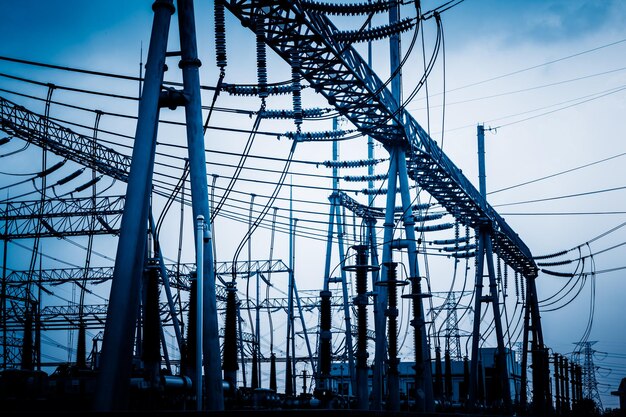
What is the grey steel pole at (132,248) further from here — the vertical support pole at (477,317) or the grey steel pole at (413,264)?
the vertical support pole at (477,317)

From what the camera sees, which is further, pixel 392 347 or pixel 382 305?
pixel 392 347

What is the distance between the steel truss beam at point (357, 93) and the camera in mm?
11289

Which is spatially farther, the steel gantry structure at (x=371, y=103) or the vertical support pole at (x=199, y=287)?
the steel gantry structure at (x=371, y=103)

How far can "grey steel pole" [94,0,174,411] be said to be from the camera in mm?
6219

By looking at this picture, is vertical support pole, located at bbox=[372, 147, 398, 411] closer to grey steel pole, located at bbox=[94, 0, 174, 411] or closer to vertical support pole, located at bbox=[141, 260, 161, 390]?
vertical support pole, located at bbox=[141, 260, 161, 390]

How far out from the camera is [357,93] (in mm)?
13852

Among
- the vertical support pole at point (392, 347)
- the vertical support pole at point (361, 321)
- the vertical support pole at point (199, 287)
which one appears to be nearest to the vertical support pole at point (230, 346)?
the vertical support pole at point (361, 321)

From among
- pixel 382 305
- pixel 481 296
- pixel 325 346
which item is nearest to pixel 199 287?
pixel 382 305

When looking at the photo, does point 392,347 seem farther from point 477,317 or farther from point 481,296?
point 481,296

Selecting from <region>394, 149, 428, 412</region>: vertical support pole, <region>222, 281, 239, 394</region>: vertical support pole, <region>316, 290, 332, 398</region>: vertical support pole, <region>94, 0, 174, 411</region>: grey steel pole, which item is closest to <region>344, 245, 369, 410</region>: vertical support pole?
<region>394, 149, 428, 412</region>: vertical support pole

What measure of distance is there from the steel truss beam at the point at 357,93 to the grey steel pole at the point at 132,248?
412cm

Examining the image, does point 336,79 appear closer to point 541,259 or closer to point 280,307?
point 541,259

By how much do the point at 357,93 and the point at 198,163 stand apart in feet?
21.7

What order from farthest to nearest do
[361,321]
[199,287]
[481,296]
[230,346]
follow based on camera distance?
1. [481,296]
2. [230,346]
3. [361,321]
4. [199,287]
